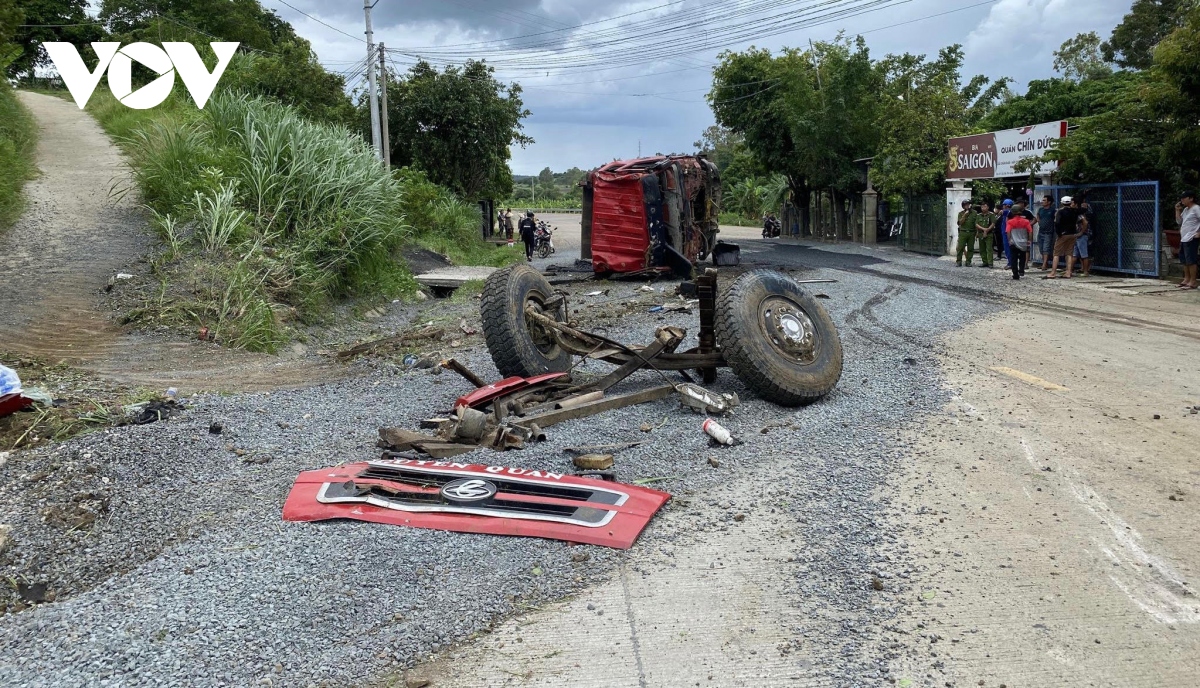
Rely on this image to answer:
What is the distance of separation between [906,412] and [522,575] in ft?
12.1

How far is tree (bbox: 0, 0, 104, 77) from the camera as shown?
3650 centimetres

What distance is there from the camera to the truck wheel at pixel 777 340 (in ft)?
21.0

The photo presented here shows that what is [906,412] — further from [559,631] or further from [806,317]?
[559,631]

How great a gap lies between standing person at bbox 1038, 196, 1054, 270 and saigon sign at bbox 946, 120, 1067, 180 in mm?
1817

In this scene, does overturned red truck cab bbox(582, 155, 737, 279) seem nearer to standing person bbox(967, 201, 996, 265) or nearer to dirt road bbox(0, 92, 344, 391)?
standing person bbox(967, 201, 996, 265)

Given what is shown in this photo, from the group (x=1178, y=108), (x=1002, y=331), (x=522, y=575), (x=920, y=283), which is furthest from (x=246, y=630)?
(x=1178, y=108)

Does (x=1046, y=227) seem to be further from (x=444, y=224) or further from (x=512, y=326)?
(x=444, y=224)

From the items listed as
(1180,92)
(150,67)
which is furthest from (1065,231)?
(150,67)

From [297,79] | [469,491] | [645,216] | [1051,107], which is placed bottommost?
[469,491]

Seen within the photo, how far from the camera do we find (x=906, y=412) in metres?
6.45

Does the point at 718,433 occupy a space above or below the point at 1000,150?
below

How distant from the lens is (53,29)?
37.9 m

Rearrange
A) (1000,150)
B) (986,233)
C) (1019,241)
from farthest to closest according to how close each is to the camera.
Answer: (1000,150)
(986,233)
(1019,241)

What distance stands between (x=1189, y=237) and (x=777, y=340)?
1075 centimetres
